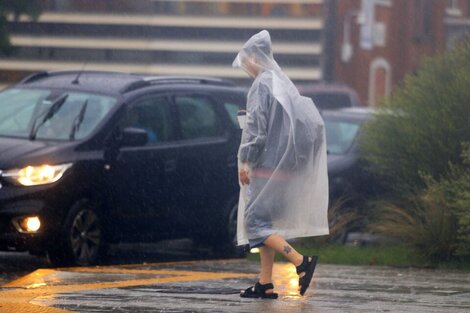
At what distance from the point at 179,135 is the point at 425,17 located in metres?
34.3

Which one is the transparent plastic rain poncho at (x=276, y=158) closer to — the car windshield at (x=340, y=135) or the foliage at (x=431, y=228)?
the foliage at (x=431, y=228)

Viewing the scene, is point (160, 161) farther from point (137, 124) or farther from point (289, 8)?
point (289, 8)

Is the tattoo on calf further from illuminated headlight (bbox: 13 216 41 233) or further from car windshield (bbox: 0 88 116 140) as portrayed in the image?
car windshield (bbox: 0 88 116 140)

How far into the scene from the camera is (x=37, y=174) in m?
11.9

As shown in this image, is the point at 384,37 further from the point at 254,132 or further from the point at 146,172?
the point at 254,132

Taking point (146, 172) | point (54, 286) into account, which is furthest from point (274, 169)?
point (146, 172)

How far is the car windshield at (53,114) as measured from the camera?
1259cm

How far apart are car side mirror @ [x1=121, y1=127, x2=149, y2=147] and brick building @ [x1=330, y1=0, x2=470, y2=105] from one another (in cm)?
2706

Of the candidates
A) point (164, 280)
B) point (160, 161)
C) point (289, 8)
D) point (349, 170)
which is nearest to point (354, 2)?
point (289, 8)

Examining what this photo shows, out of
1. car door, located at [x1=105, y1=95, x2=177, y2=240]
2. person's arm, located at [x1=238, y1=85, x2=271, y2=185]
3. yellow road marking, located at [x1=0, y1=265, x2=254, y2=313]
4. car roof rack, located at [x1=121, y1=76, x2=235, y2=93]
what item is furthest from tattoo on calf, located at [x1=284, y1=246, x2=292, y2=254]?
car roof rack, located at [x1=121, y1=76, x2=235, y2=93]

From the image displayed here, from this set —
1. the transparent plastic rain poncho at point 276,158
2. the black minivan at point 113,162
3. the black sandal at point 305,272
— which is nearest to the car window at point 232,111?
the black minivan at point 113,162

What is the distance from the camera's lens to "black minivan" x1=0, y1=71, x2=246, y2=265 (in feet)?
39.1

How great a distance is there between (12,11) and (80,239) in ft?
59.9

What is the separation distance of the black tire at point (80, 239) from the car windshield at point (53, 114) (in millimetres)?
678
